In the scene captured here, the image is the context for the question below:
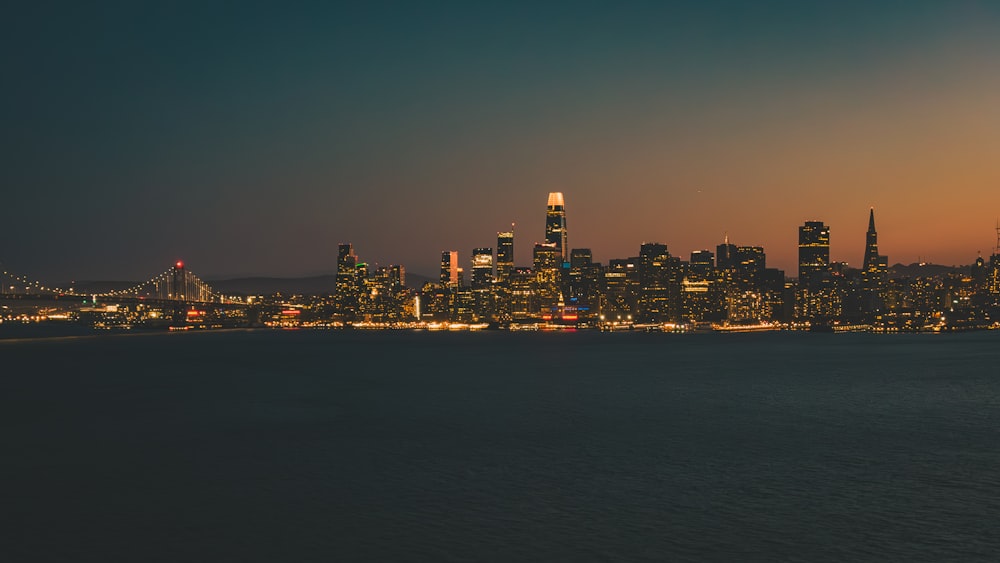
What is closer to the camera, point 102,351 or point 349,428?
point 349,428

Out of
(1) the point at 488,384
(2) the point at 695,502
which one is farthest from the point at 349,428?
(1) the point at 488,384

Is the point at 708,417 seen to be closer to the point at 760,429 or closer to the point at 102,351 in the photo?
the point at 760,429

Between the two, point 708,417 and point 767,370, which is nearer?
point 708,417

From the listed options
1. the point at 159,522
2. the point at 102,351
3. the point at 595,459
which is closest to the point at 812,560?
the point at 595,459

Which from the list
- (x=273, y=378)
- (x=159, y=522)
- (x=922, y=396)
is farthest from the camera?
(x=273, y=378)

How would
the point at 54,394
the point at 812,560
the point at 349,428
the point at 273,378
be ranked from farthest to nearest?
the point at 273,378 < the point at 54,394 < the point at 349,428 < the point at 812,560

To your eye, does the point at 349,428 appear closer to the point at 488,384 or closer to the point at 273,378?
the point at 488,384
